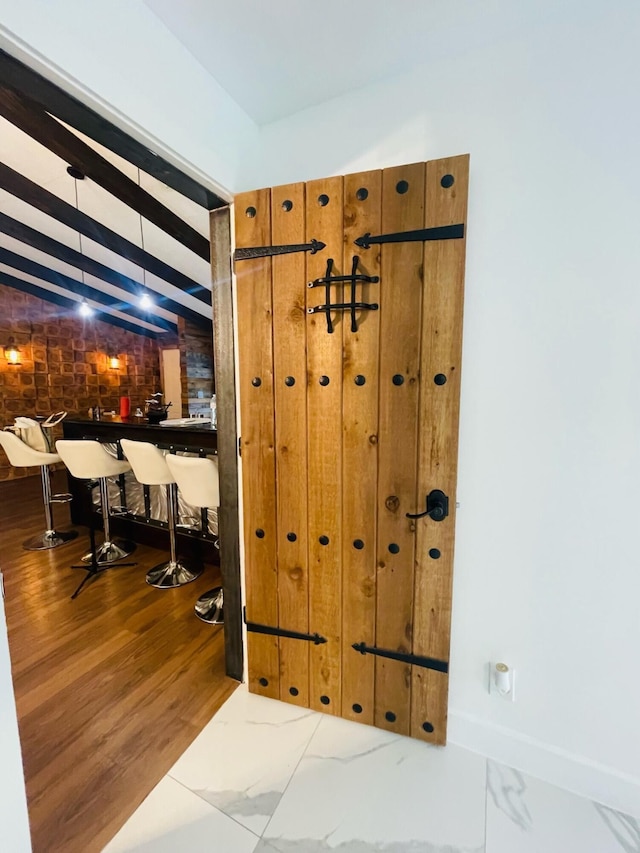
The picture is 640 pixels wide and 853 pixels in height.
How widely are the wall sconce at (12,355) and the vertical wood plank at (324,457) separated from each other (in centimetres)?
646

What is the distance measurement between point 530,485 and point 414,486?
396mm

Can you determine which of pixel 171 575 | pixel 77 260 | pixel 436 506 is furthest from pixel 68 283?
pixel 436 506

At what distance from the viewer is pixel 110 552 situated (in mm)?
3023

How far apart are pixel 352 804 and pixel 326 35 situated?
2587 millimetres

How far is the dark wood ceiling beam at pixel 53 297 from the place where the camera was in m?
5.59

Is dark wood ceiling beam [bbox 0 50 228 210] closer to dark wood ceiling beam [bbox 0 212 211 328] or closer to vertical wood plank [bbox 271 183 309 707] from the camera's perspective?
vertical wood plank [bbox 271 183 309 707]

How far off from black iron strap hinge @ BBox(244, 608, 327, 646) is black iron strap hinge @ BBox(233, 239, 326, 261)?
1586 mm

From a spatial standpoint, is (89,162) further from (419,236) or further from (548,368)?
(548,368)

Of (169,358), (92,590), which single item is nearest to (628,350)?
(92,590)

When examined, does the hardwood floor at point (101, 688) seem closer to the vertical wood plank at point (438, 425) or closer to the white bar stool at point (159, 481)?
the white bar stool at point (159, 481)

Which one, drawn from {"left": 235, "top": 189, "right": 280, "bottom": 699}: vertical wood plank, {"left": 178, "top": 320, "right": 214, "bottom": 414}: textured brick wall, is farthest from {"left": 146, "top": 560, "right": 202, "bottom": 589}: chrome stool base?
{"left": 178, "top": 320, "right": 214, "bottom": 414}: textured brick wall

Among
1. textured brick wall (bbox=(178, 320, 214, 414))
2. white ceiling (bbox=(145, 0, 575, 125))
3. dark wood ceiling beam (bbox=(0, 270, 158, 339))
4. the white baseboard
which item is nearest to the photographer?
white ceiling (bbox=(145, 0, 575, 125))

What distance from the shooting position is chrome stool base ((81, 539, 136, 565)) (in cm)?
294

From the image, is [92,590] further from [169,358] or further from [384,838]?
[169,358]
